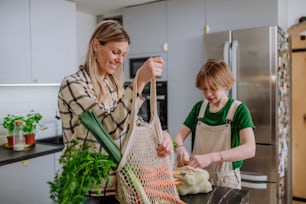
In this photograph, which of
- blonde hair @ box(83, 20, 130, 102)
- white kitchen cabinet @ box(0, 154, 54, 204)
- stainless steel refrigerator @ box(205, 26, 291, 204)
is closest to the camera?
blonde hair @ box(83, 20, 130, 102)

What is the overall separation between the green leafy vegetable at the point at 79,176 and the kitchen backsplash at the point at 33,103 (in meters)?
2.13

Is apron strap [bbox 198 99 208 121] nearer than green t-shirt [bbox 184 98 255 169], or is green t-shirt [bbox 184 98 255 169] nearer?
green t-shirt [bbox 184 98 255 169]

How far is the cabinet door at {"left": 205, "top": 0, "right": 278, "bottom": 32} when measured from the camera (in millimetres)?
2430

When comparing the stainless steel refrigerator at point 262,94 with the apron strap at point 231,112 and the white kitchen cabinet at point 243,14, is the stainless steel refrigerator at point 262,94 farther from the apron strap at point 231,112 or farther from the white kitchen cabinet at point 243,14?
the apron strap at point 231,112

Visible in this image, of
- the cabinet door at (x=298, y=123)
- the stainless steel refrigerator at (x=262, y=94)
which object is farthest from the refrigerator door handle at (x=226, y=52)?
the cabinet door at (x=298, y=123)

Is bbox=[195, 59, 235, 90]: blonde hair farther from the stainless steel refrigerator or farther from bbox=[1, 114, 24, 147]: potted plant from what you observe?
bbox=[1, 114, 24, 147]: potted plant

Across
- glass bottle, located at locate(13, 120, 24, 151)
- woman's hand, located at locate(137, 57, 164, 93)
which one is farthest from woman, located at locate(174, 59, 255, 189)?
glass bottle, located at locate(13, 120, 24, 151)

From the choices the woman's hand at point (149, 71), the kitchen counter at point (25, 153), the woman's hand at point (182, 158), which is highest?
the woman's hand at point (149, 71)

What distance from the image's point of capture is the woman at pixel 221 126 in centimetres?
136

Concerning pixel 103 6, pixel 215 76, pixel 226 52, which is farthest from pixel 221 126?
pixel 103 6

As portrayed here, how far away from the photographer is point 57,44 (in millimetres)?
2719

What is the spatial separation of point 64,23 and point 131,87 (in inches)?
87.7

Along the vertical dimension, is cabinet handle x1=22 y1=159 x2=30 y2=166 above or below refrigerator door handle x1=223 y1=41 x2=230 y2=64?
below

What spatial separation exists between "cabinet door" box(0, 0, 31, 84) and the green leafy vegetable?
1.87m
